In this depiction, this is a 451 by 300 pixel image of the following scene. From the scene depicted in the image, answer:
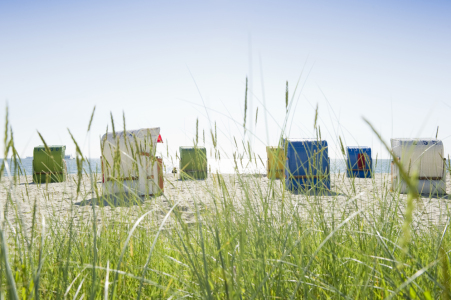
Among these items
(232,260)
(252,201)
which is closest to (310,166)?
(252,201)

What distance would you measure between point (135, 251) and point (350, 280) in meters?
1.04

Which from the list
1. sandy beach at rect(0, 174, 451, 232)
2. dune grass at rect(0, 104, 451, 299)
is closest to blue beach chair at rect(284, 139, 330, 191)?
sandy beach at rect(0, 174, 451, 232)

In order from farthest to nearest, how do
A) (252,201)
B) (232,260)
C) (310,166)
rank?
1. (252,201)
2. (310,166)
3. (232,260)

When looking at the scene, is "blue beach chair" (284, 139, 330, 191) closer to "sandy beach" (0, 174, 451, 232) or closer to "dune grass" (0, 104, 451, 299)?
"sandy beach" (0, 174, 451, 232)

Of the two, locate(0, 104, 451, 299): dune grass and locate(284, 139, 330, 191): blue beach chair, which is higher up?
locate(284, 139, 330, 191): blue beach chair

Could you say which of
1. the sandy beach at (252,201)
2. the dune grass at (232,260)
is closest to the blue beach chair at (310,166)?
the sandy beach at (252,201)

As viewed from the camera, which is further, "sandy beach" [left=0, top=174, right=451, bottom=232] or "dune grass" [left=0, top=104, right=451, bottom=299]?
"sandy beach" [left=0, top=174, right=451, bottom=232]

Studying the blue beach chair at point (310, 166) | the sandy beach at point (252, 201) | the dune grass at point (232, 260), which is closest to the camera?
the dune grass at point (232, 260)

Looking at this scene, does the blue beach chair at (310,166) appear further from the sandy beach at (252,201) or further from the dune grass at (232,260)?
the dune grass at (232,260)

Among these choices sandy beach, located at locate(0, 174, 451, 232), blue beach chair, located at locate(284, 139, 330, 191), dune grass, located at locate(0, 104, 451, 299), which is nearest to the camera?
dune grass, located at locate(0, 104, 451, 299)

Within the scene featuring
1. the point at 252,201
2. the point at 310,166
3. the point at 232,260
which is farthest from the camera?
the point at 252,201

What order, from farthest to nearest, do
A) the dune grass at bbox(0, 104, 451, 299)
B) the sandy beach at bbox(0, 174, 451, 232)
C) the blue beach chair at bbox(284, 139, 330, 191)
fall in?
1. the blue beach chair at bbox(284, 139, 330, 191)
2. the sandy beach at bbox(0, 174, 451, 232)
3. the dune grass at bbox(0, 104, 451, 299)

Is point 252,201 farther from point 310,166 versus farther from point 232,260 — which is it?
point 232,260

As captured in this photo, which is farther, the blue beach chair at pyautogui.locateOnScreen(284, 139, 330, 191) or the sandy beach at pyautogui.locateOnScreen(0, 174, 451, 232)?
the blue beach chair at pyautogui.locateOnScreen(284, 139, 330, 191)
